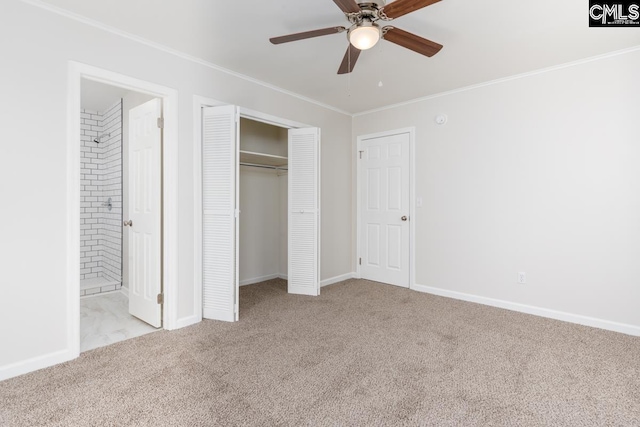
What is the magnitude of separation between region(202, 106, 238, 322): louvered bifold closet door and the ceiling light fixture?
5.06 ft

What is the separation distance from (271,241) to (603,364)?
392 centimetres

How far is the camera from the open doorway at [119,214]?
2967 mm

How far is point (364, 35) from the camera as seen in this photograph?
6.34 ft

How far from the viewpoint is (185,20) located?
2.43 m

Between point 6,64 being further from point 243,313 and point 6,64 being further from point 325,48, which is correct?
point 243,313

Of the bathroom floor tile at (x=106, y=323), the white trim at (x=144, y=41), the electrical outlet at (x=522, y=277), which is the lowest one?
the bathroom floor tile at (x=106, y=323)

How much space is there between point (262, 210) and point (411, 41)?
3244 millimetres

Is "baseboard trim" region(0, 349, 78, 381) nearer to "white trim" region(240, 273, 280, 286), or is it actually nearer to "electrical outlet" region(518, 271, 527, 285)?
"white trim" region(240, 273, 280, 286)

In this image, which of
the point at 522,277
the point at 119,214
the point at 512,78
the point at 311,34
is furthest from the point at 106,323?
the point at 512,78

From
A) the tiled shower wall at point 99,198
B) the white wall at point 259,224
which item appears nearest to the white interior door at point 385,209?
the white wall at point 259,224

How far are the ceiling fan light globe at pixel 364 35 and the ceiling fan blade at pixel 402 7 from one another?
0.36 feet

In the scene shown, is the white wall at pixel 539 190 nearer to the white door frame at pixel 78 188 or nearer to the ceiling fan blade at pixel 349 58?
the ceiling fan blade at pixel 349 58

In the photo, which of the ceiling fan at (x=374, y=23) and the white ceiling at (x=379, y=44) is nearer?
the ceiling fan at (x=374, y=23)

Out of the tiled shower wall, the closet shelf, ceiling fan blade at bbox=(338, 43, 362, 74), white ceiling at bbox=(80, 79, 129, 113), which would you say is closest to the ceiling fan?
ceiling fan blade at bbox=(338, 43, 362, 74)
